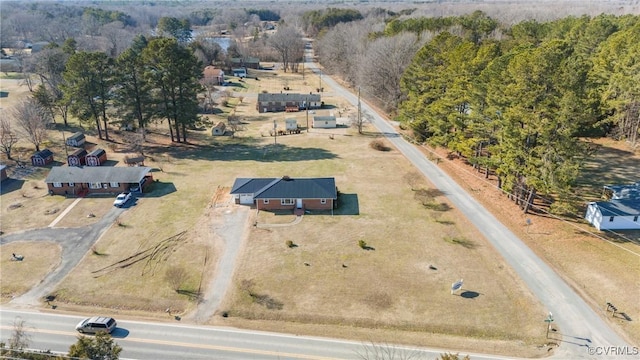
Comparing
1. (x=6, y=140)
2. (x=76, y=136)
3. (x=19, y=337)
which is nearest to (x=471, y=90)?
(x=19, y=337)

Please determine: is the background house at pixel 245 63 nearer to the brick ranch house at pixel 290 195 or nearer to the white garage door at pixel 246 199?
the white garage door at pixel 246 199

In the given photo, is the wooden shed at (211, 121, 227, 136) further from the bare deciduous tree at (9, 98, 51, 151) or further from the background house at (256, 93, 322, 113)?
the bare deciduous tree at (9, 98, 51, 151)

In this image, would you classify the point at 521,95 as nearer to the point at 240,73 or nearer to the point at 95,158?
the point at 95,158

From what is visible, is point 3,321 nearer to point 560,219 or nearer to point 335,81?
point 560,219

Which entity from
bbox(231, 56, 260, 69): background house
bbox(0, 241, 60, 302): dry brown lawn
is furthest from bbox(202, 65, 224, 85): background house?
bbox(0, 241, 60, 302): dry brown lawn

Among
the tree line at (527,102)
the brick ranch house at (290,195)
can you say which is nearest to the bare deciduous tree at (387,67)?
the tree line at (527,102)
